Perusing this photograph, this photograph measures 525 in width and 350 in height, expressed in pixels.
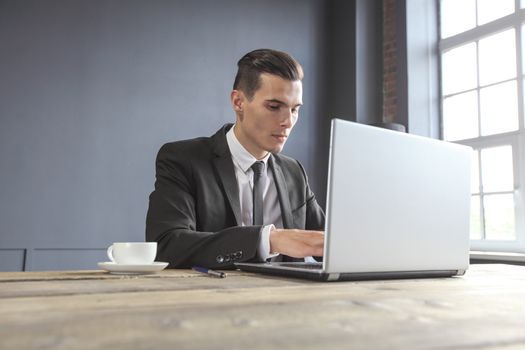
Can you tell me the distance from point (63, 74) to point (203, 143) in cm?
191

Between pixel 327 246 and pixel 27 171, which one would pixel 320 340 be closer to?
pixel 327 246

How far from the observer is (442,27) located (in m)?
4.14

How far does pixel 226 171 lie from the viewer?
177 cm

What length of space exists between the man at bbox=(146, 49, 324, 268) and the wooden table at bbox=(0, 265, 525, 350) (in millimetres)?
720

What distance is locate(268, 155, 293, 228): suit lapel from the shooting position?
6.14ft

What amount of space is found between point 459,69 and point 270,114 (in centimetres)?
265

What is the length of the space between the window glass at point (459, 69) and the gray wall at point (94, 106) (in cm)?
162

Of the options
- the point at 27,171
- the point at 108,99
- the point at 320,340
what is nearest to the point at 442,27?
the point at 108,99

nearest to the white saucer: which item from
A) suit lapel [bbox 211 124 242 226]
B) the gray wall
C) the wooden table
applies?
the wooden table

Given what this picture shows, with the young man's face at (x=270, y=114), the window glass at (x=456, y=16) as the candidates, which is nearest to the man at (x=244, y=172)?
the young man's face at (x=270, y=114)

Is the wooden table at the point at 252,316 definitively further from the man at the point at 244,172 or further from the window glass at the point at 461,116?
the window glass at the point at 461,116

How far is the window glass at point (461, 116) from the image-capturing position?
3.78 meters

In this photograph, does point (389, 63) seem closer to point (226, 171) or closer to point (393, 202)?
point (226, 171)

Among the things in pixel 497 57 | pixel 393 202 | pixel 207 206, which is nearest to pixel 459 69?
pixel 497 57
